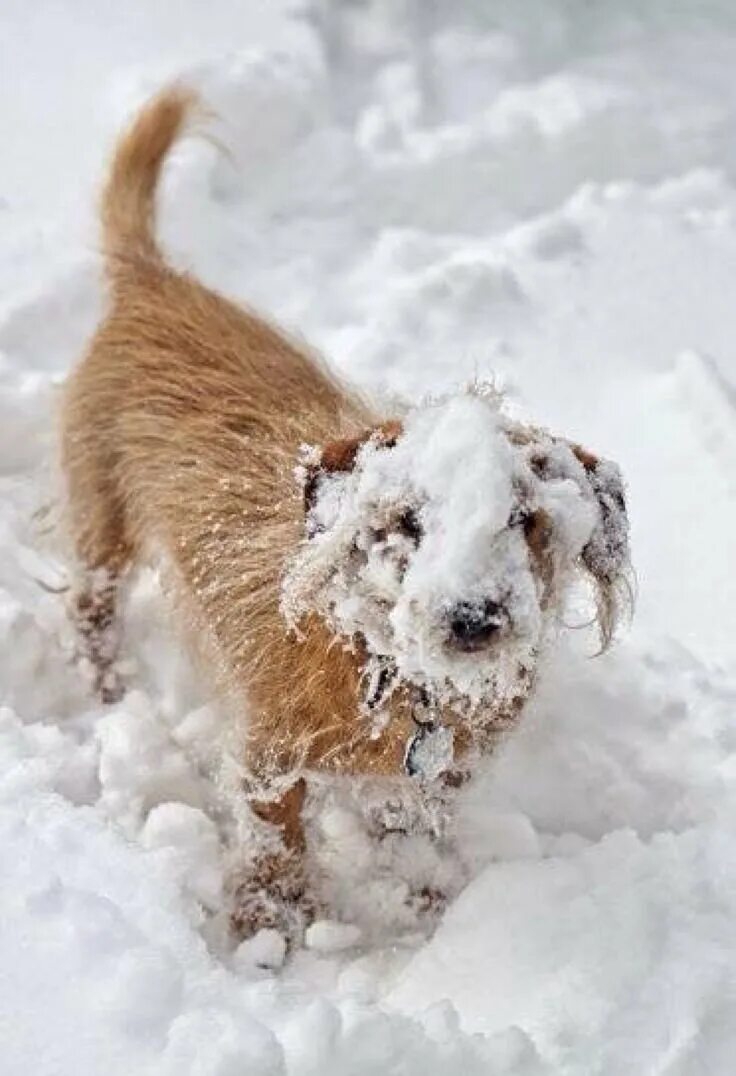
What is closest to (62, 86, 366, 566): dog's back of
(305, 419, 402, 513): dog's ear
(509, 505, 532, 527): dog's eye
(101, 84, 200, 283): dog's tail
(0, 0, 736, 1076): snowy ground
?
(101, 84, 200, 283): dog's tail

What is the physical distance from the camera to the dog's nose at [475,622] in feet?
5.65

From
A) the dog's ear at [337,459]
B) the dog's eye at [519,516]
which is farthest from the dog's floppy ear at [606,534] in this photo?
the dog's ear at [337,459]

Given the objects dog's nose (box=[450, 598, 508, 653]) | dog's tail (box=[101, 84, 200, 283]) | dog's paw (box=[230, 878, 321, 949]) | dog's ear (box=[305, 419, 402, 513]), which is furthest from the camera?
dog's tail (box=[101, 84, 200, 283])

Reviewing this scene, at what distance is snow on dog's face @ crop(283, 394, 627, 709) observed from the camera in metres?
1.75

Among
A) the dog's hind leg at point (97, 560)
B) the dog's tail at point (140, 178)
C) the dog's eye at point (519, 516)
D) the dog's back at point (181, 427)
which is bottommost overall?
the dog's hind leg at point (97, 560)

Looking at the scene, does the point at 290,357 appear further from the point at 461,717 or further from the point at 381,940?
the point at 381,940

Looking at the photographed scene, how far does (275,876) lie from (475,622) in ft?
3.40

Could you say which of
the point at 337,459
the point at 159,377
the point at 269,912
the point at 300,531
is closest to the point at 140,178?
the point at 159,377

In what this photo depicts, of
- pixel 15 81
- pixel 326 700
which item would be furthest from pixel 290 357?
pixel 15 81

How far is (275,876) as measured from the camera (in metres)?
2.52

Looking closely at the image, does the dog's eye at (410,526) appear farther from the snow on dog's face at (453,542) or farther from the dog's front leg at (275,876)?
the dog's front leg at (275,876)

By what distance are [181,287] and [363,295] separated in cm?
118

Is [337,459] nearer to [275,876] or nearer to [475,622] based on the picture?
[475,622]

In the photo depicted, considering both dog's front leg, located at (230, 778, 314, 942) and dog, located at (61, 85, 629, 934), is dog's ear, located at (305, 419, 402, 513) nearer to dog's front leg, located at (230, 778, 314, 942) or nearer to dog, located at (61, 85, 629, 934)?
dog, located at (61, 85, 629, 934)
